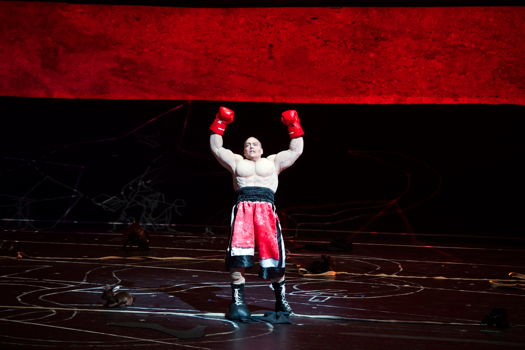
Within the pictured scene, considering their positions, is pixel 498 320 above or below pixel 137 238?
below

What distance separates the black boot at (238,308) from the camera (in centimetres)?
450

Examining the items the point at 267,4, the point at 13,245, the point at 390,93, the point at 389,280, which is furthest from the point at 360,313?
the point at 267,4

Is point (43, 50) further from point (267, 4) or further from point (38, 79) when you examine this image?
point (267, 4)

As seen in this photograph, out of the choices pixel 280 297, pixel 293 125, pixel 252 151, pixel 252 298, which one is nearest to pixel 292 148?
pixel 293 125

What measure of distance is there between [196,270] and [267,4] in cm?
535

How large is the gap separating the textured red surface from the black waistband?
6137 millimetres

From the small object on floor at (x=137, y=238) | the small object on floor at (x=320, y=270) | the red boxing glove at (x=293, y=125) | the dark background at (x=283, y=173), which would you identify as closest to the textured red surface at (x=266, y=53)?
the dark background at (x=283, y=173)

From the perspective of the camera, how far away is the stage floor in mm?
4023

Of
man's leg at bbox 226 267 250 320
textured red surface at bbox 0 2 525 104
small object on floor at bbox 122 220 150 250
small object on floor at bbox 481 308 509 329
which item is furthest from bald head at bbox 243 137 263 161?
textured red surface at bbox 0 2 525 104

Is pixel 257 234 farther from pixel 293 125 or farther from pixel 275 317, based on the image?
pixel 293 125

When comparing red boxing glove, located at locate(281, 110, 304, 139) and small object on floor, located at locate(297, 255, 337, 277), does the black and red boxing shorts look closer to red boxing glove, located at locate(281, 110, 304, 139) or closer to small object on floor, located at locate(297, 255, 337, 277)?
red boxing glove, located at locate(281, 110, 304, 139)

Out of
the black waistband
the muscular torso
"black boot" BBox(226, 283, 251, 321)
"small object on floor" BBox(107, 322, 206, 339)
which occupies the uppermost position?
the muscular torso

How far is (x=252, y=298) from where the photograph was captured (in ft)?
17.7

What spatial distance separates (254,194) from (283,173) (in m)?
5.79
